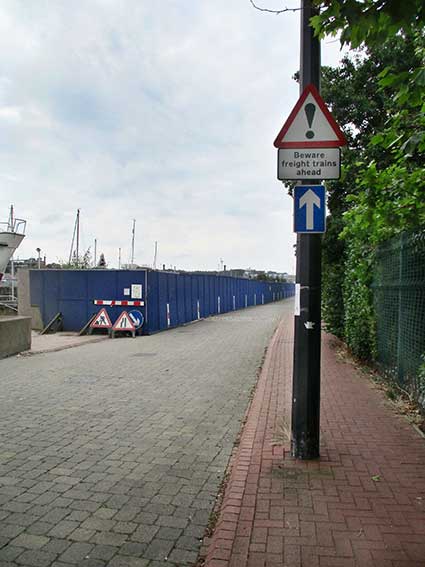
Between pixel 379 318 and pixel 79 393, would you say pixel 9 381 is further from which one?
pixel 379 318

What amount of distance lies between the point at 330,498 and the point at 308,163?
2901 millimetres

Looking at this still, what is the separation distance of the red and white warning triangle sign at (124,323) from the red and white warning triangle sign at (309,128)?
1251cm

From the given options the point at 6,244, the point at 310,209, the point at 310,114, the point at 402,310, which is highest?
the point at 6,244

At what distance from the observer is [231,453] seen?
523 centimetres

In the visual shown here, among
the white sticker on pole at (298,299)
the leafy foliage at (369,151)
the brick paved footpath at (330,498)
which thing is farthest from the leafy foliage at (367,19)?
the brick paved footpath at (330,498)

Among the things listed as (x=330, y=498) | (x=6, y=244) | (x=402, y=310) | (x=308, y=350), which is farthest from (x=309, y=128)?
(x=6, y=244)

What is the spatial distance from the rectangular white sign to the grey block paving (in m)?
2.87

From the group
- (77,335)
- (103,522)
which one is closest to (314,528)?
(103,522)

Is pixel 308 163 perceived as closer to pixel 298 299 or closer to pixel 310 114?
pixel 310 114

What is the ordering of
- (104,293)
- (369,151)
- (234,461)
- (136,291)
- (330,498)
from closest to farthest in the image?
(330,498), (234,461), (369,151), (136,291), (104,293)

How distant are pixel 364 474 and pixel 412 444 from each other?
1032 mm

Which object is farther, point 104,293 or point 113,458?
point 104,293

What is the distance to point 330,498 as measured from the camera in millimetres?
3840

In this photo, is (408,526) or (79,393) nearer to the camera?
(408,526)
